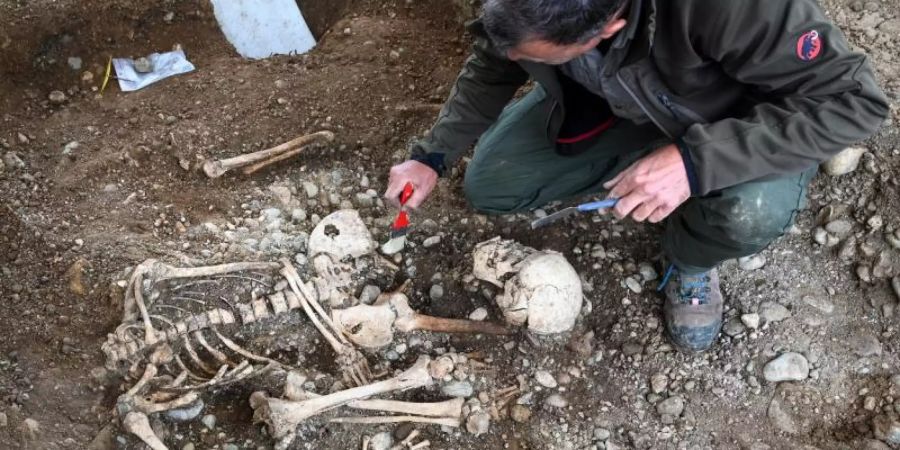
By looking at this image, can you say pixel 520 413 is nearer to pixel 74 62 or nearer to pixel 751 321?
pixel 751 321

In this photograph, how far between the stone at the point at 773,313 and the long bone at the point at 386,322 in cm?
97

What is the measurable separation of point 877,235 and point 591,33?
1.65m

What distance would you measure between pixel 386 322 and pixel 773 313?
1.41m

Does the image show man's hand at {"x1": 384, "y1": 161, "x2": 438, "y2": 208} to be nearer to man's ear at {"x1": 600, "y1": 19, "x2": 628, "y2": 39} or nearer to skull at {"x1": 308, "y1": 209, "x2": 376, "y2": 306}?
skull at {"x1": 308, "y1": 209, "x2": 376, "y2": 306}

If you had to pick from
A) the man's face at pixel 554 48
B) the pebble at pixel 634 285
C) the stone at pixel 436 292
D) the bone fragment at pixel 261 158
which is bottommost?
the pebble at pixel 634 285

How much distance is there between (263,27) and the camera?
3.79 m

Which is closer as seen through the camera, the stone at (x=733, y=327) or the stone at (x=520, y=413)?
the stone at (x=520, y=413)

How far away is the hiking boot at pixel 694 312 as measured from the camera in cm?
265

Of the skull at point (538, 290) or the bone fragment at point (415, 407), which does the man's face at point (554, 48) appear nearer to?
the skull at point (538, 290)

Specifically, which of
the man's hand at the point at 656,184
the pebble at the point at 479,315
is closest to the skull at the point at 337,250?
the pebble at the point at 479,315

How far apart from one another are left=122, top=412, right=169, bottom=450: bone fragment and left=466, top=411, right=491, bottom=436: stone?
982mm

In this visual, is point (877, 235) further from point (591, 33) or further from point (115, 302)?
point (115, 302)

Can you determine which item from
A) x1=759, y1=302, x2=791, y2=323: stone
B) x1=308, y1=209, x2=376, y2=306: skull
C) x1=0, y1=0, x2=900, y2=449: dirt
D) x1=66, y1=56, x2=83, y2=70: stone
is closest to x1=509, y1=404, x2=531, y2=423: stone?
x1=0, y1=0, x2=900, y2=449: dirt

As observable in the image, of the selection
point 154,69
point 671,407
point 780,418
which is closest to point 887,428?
point 780,418
